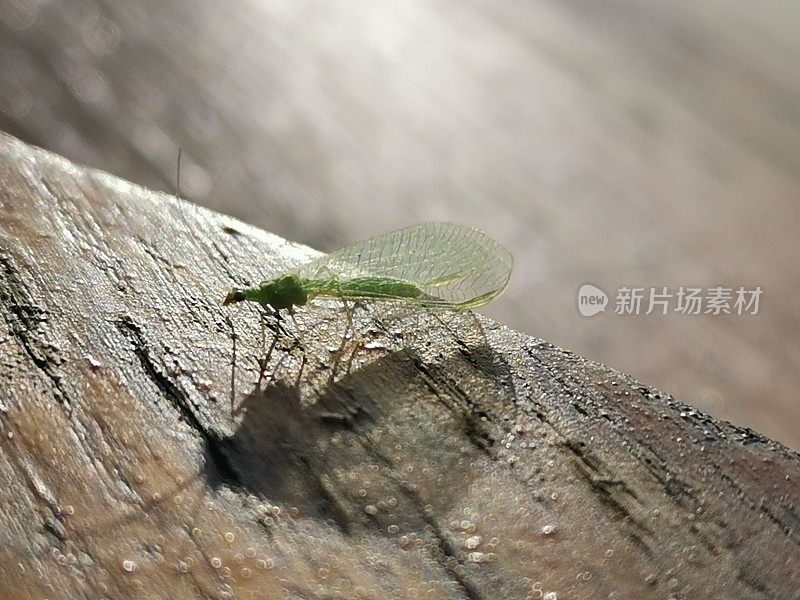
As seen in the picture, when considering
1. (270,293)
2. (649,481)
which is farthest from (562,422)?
(270,293)

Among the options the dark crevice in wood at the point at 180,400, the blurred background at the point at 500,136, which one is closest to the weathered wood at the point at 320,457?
the dark crevice in wood at the point at 180,400

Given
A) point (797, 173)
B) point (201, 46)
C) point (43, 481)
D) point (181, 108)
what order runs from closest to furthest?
point (43, 481) → point (181, 108) → point (201, 46) → point (797, 173)

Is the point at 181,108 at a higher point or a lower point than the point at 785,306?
lower

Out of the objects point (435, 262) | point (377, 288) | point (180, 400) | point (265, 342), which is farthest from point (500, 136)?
point (180, 400)

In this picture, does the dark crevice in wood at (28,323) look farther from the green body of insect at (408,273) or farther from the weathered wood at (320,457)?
the green body of insect at (408,273)

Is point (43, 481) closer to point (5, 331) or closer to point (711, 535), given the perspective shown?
point (5, 331)
